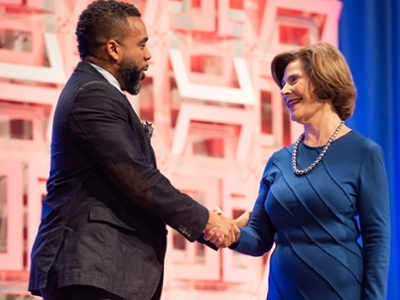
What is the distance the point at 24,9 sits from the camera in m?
2.98

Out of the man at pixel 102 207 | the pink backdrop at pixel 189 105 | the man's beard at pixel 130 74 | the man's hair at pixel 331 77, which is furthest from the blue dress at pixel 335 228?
the pink backdrop at pixel 189 105

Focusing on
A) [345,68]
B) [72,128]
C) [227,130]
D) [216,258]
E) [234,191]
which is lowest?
[216,258]

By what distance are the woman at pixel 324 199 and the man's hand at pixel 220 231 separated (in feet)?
0.14

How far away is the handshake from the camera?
2.20m

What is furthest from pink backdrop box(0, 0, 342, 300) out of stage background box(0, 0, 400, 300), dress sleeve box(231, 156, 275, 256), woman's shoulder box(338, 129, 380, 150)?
woman's shoulder box(338, 129, 380, 150)

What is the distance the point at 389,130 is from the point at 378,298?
66.6 inches

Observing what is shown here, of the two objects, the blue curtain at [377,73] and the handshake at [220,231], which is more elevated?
the blue curtain at [377,73]

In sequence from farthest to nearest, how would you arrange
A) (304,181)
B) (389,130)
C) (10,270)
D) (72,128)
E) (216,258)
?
(389,130) < (216,258) < (10,270) < (304,181) < (72,128)

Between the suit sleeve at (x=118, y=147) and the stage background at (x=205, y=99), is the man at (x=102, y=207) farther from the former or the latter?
the stage background at (x=205, y=99)

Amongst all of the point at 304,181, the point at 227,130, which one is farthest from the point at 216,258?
the point at 304,181

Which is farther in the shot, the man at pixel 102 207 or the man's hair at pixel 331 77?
the man's hair at pixel 331 77

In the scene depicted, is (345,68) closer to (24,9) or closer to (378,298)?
(378,298)

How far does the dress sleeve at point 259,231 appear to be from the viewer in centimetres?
236

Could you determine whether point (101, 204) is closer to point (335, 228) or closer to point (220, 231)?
point (220, 231)
